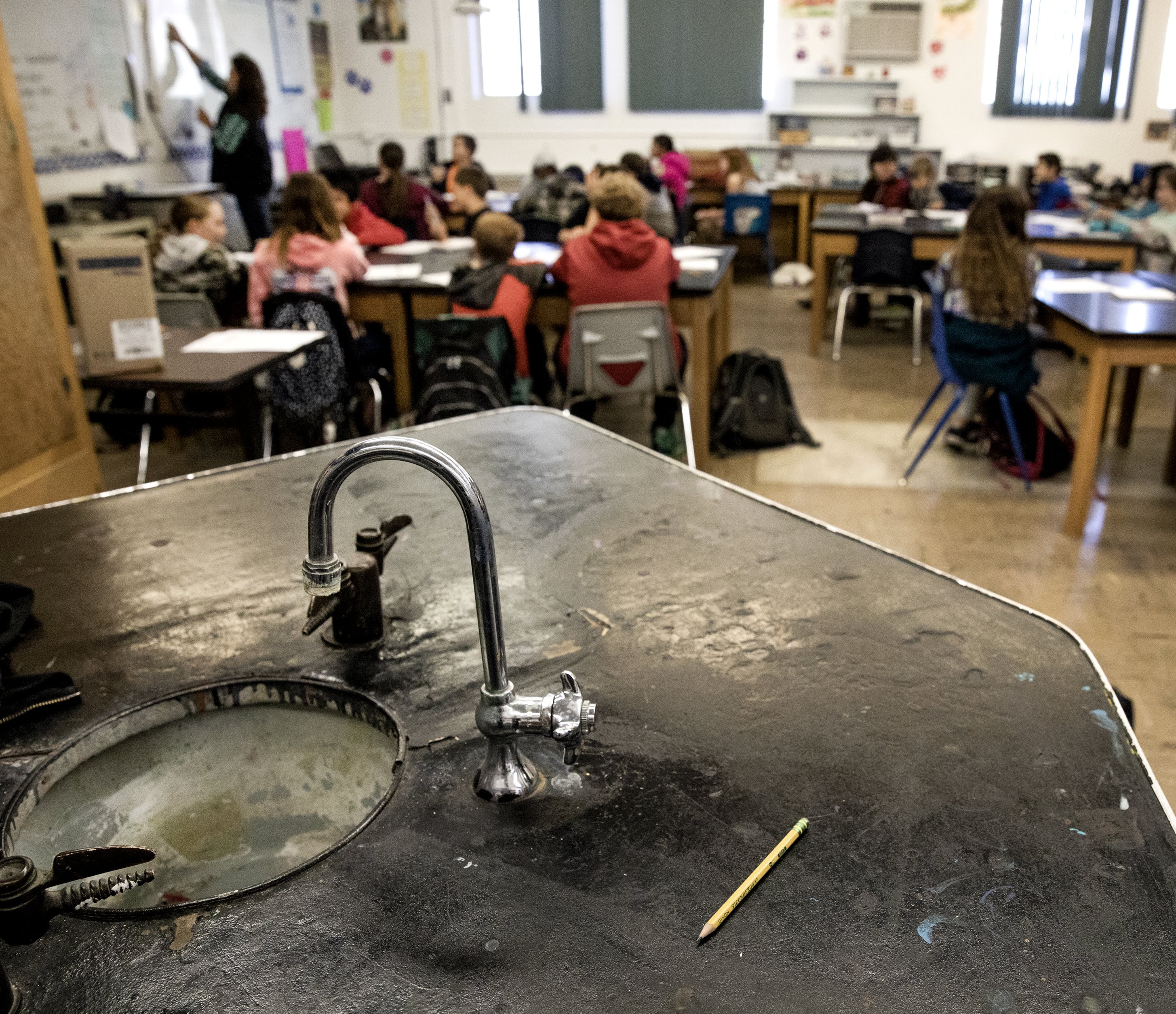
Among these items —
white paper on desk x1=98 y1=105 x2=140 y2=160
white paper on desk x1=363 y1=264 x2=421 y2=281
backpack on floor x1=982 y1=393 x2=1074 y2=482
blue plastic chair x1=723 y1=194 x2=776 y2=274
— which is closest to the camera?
backpack on floor x1=982 y1=393 x2=1074 y2=482

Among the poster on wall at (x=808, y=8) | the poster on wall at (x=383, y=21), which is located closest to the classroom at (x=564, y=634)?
the poster on wall at (x=808, y=8)

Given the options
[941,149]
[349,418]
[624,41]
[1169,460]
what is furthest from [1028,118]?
[349,418]

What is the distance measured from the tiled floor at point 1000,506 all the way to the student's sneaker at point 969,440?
0.24ft

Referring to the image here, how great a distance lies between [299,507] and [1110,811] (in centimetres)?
123

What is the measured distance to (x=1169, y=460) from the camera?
384 centimetres

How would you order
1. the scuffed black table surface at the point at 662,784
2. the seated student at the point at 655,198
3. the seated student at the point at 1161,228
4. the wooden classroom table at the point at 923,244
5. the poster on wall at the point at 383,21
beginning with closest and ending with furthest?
the scuffed black table surface at the point at 662,784 < the seated student at the point at 1161,228 < the wooden classroom table at the point at 923,244 < the seated student at the point at 655,198 < the poster on wall at the point at 383,21

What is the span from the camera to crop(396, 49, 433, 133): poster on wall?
9.84m

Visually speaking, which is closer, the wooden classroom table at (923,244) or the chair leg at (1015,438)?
the chair leg at (1015,438)

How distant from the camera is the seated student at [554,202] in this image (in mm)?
5781

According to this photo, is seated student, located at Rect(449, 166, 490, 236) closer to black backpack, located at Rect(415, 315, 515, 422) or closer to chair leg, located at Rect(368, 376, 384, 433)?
→ chair leg, located at Rect(368, 376, 384, 433)

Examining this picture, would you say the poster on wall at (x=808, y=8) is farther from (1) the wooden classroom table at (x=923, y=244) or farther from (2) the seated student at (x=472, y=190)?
(2) the seated student at (x=472, y=190)

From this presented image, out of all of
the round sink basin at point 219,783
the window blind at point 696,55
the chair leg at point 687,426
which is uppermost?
the window blind at point 696,55

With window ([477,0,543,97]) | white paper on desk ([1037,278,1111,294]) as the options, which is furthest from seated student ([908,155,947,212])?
window ([477,0,543,97])

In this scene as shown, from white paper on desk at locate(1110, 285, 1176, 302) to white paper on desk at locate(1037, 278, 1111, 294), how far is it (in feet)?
0.16
